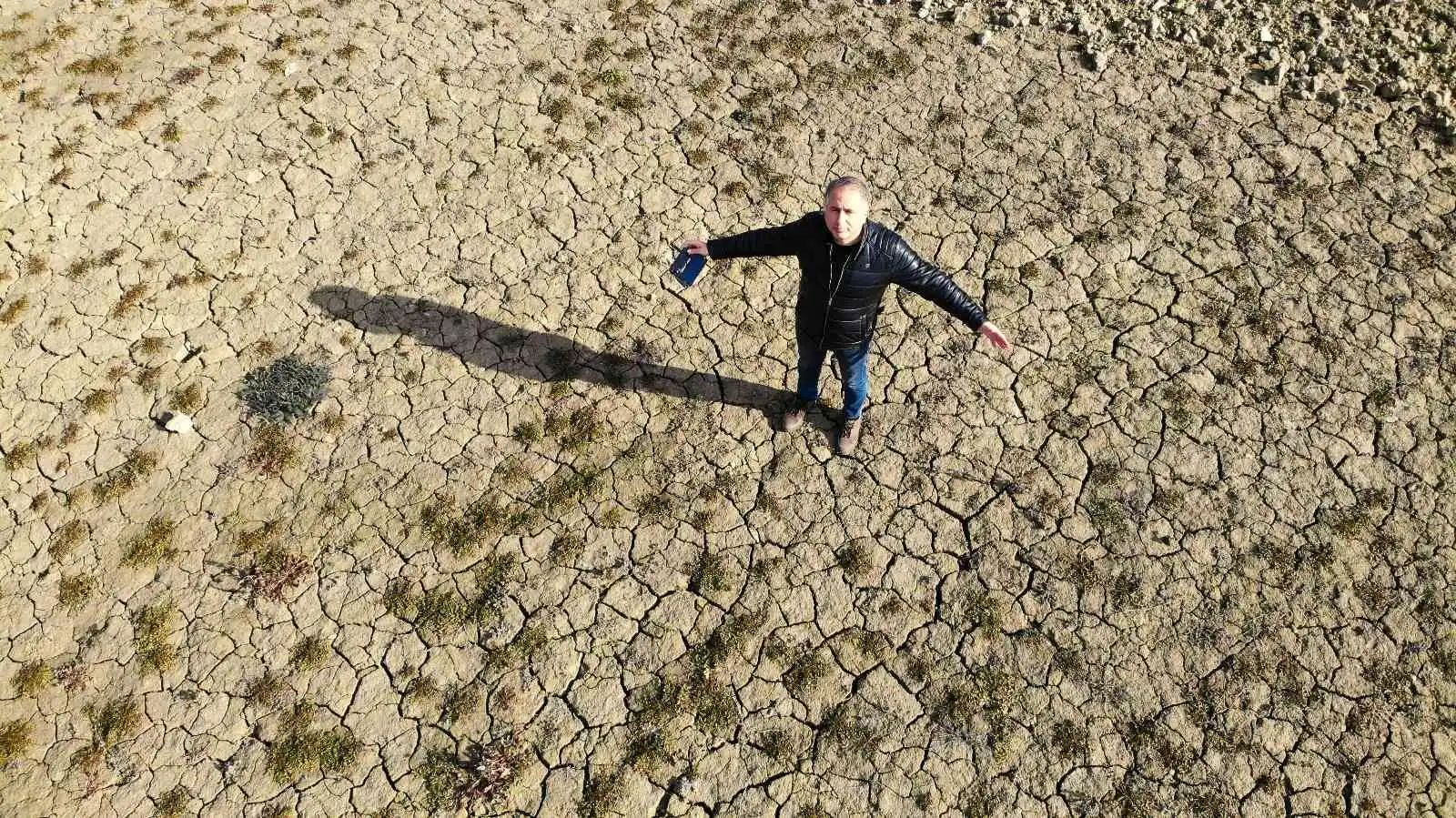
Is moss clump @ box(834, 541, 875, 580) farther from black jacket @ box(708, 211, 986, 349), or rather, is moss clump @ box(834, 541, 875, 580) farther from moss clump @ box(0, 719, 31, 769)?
moss clump @ box(0, 719, 31, 769)

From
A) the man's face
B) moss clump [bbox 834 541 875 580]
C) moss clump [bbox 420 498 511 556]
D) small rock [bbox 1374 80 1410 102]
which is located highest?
the man's face

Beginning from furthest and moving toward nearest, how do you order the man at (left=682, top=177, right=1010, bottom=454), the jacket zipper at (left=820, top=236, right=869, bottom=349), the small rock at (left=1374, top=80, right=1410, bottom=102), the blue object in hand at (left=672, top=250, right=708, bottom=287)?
1. the small rock at (left=1374, top=80, right=1410, bottom=102)
2. the blue object in hand at (left=672, top=250, right=708, bottom=287)
3. the jacket zipper at (left=820, top=236, right=869, bottom=349)
4. the man at (left=682, top=177, right=1010, bottom=454)

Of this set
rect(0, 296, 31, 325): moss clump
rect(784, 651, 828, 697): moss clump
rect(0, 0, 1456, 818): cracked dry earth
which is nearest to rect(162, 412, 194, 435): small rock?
rect(0, 0, 1456, 818): cracked dry earth

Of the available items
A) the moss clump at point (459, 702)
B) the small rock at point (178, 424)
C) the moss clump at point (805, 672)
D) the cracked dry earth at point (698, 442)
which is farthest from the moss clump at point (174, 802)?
the moss clump at point (805, 672)

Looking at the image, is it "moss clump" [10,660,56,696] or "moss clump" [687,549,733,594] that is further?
"moss clump" [687,549,733,594]

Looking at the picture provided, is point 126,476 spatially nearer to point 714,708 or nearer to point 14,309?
Result: point 14,309

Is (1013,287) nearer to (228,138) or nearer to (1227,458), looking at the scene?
(1227,458)

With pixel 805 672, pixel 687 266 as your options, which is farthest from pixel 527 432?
pixel 805 672

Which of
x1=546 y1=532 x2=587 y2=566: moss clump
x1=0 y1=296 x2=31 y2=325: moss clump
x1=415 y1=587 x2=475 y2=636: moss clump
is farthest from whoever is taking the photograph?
x1=0 y1=296 x2=31 y2=325: moss clump
